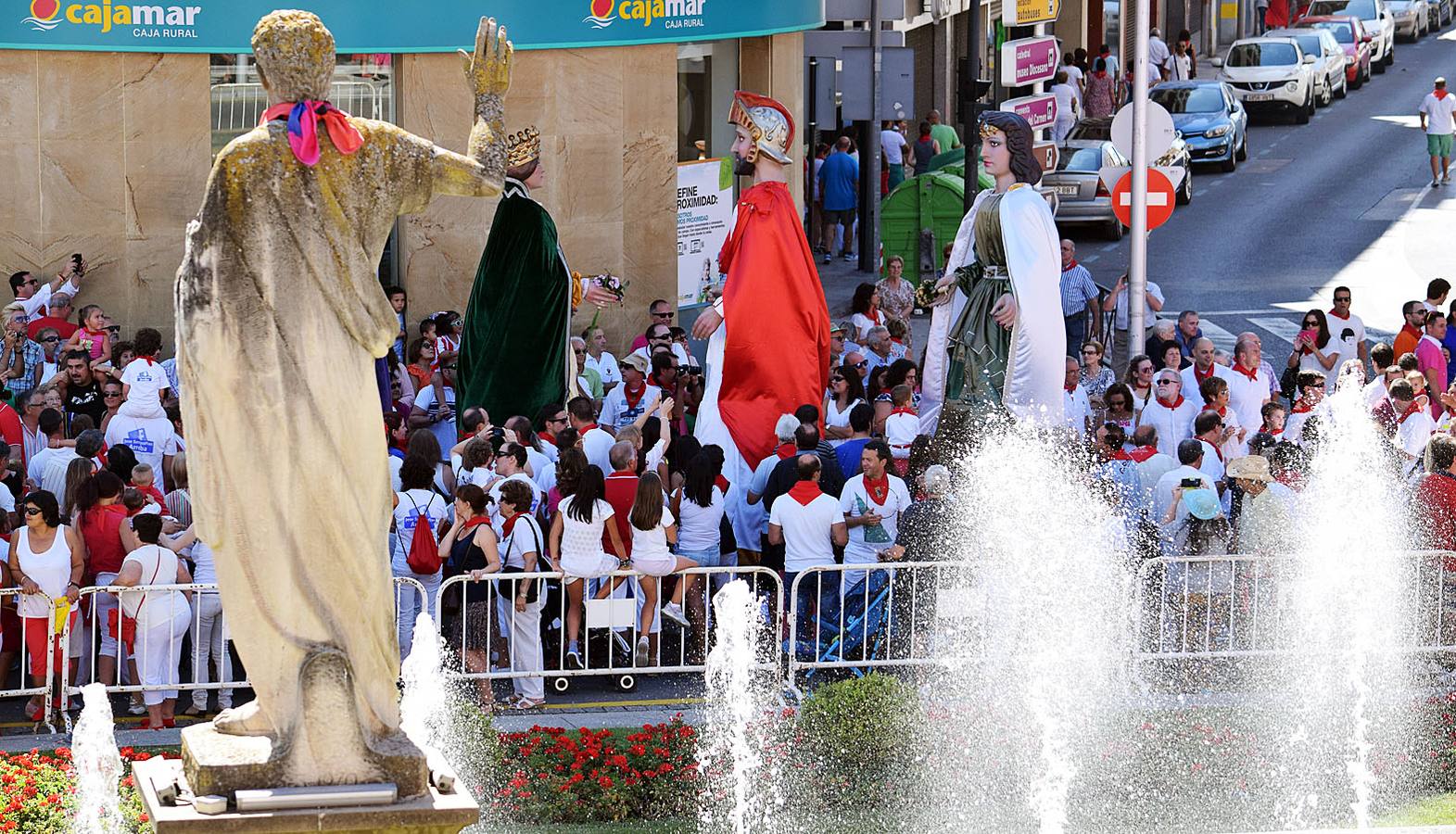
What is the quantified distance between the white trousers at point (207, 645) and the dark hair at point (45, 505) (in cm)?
77

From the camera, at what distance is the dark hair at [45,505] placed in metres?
11.4

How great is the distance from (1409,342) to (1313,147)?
22161 mm

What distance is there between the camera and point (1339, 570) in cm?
1262

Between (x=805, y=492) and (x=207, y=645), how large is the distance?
10.3ft

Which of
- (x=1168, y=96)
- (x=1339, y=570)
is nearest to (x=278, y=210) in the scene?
(x=1339, y=570)

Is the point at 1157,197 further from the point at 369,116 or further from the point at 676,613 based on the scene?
the point at 676,613

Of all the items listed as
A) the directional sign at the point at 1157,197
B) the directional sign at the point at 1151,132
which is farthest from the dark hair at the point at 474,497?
the directional sign at the point at 1157,197

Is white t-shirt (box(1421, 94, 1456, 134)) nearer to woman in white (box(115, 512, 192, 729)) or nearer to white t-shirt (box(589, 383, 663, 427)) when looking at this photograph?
white t-shirt (box(589, 383, 663, 427))

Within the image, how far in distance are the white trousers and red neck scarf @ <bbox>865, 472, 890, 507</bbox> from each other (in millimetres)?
3428

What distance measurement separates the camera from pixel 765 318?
15133mm

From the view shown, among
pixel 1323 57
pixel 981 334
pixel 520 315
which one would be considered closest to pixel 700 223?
pixel 520 315

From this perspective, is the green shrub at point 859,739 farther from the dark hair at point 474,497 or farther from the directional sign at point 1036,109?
the directional sign at point 1036,109

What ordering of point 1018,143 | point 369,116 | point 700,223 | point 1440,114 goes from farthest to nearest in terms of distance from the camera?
point 1440,114
point 700,223
point 369,116
point 1018,143

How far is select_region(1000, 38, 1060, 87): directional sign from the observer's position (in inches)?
885
